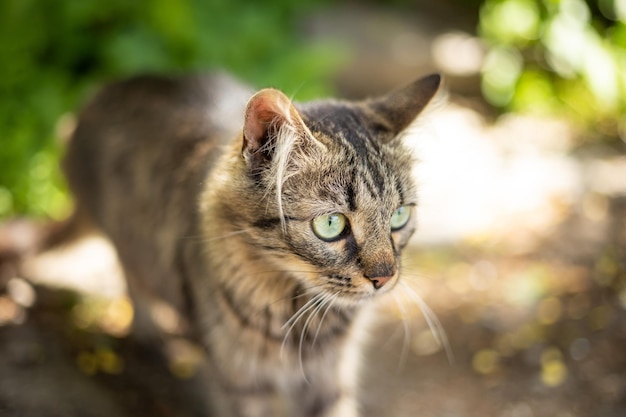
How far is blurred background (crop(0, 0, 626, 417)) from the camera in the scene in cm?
298

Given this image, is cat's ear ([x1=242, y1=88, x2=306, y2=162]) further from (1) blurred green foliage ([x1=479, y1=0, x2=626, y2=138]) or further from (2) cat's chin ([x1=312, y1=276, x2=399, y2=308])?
(1) blurred green foliage ([x1=479, y1=0, x2=626, y2=138])

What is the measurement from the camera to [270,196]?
1987 millimetres

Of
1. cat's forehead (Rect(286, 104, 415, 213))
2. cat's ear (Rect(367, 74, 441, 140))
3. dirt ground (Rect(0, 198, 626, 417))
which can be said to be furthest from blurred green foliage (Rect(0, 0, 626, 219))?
cat's forehead (Rect(286, 104, 415, 213))

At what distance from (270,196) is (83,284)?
201cm

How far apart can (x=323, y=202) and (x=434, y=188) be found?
2828 mm

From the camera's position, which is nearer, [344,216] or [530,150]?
[344,216]

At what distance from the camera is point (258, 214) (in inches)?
80.3

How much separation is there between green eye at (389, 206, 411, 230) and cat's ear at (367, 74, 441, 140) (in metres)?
0.25

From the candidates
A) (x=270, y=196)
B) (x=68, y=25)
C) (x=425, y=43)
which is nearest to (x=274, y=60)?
(x=68, y=25)

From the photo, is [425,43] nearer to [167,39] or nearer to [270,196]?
[167,39]

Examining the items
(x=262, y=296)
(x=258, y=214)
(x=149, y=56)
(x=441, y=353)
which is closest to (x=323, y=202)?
(x=258, y=214)

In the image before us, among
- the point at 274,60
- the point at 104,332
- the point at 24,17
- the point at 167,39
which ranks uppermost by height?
the point at 24,17

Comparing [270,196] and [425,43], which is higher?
[270,196]

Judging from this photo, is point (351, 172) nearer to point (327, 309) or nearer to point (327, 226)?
point (327, 226)
